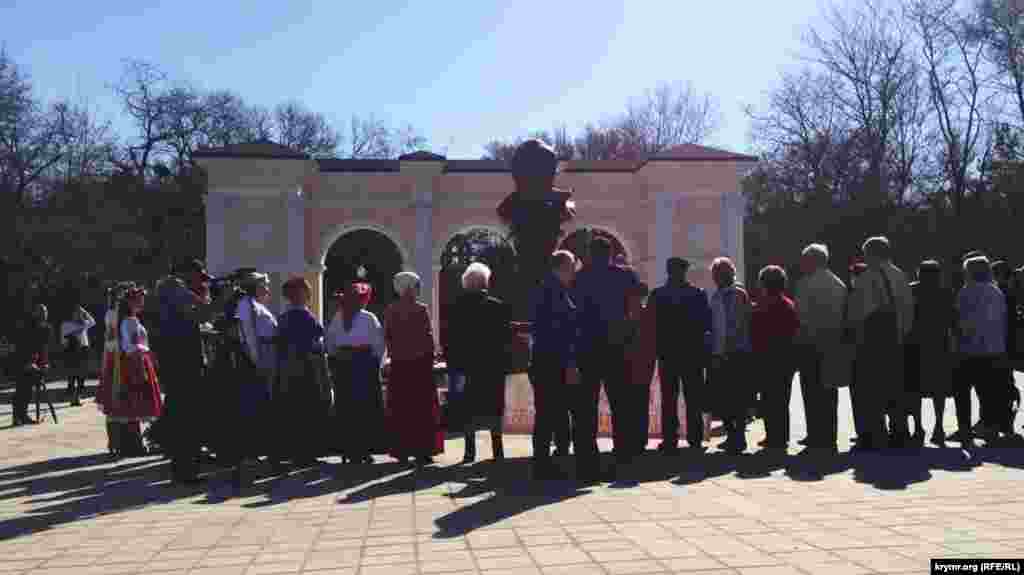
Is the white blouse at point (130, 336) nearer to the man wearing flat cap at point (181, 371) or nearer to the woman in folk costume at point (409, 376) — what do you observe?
the man wearing flat cap at point (181, 371)

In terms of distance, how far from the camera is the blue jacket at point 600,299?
6027mm

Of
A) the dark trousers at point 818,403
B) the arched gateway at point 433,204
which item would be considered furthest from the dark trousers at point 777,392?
the arched gateway at point 433,204

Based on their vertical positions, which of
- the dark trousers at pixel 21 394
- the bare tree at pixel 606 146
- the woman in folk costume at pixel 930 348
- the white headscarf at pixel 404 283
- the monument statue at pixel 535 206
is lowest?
the dark trousers at pixel 21 394

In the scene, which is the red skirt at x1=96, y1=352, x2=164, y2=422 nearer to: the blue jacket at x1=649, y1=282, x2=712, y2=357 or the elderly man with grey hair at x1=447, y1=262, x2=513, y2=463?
the elderly man with grey hair at x1=447, y1=262, x2=513, y2=463

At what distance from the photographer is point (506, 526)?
4.43 metres

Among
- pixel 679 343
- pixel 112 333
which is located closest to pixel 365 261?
pixel 112 333

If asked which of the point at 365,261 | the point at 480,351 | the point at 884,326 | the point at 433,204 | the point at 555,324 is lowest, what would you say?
the point at 480,351

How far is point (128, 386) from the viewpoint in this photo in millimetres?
8266

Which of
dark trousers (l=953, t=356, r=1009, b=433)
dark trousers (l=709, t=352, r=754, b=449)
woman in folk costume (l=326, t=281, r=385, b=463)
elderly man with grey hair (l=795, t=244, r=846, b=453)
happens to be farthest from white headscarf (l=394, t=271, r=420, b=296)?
dark trousers (l=953, t=356, r=1009, b=433)

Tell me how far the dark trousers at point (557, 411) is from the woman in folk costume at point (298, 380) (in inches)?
88.5

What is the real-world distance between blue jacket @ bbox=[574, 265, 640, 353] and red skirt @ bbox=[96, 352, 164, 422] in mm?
5008

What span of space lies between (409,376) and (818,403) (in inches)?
143

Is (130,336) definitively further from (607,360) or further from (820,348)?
(820,348)

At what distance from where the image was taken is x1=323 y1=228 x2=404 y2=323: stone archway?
3622cm
